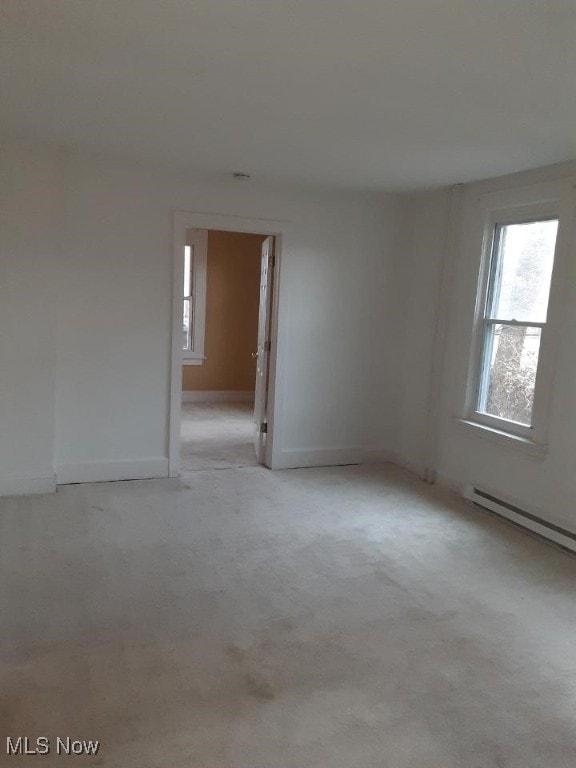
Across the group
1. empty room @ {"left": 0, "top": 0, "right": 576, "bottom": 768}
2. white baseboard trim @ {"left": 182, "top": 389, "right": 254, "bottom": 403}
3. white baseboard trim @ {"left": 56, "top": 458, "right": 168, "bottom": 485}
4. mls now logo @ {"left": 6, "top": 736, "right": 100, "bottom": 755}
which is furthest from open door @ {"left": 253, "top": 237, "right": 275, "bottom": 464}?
mls now logo @ {"left": 6, "top": 736, "right": 100, "bottom": 755}

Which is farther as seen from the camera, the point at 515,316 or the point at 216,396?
the point at 216,396

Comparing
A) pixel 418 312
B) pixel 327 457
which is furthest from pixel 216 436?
pixel 418 312

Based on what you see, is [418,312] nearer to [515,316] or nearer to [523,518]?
[515,316]

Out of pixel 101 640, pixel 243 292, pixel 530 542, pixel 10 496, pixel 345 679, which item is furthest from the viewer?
pixel 243 292

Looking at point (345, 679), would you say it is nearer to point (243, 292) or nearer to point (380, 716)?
point (380, 716)

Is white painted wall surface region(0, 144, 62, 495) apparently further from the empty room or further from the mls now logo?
the mls now logo

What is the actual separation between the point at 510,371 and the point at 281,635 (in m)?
2.70

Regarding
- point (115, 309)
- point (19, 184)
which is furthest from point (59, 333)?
point (19, 184)

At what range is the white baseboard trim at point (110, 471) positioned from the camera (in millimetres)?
4676

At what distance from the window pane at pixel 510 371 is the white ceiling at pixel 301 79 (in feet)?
3.83

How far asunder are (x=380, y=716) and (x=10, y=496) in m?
3.15

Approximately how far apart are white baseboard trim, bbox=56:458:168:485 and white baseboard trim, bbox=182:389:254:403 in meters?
3.49

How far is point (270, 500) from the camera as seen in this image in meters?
4.57

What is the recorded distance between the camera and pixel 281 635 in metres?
2.75
